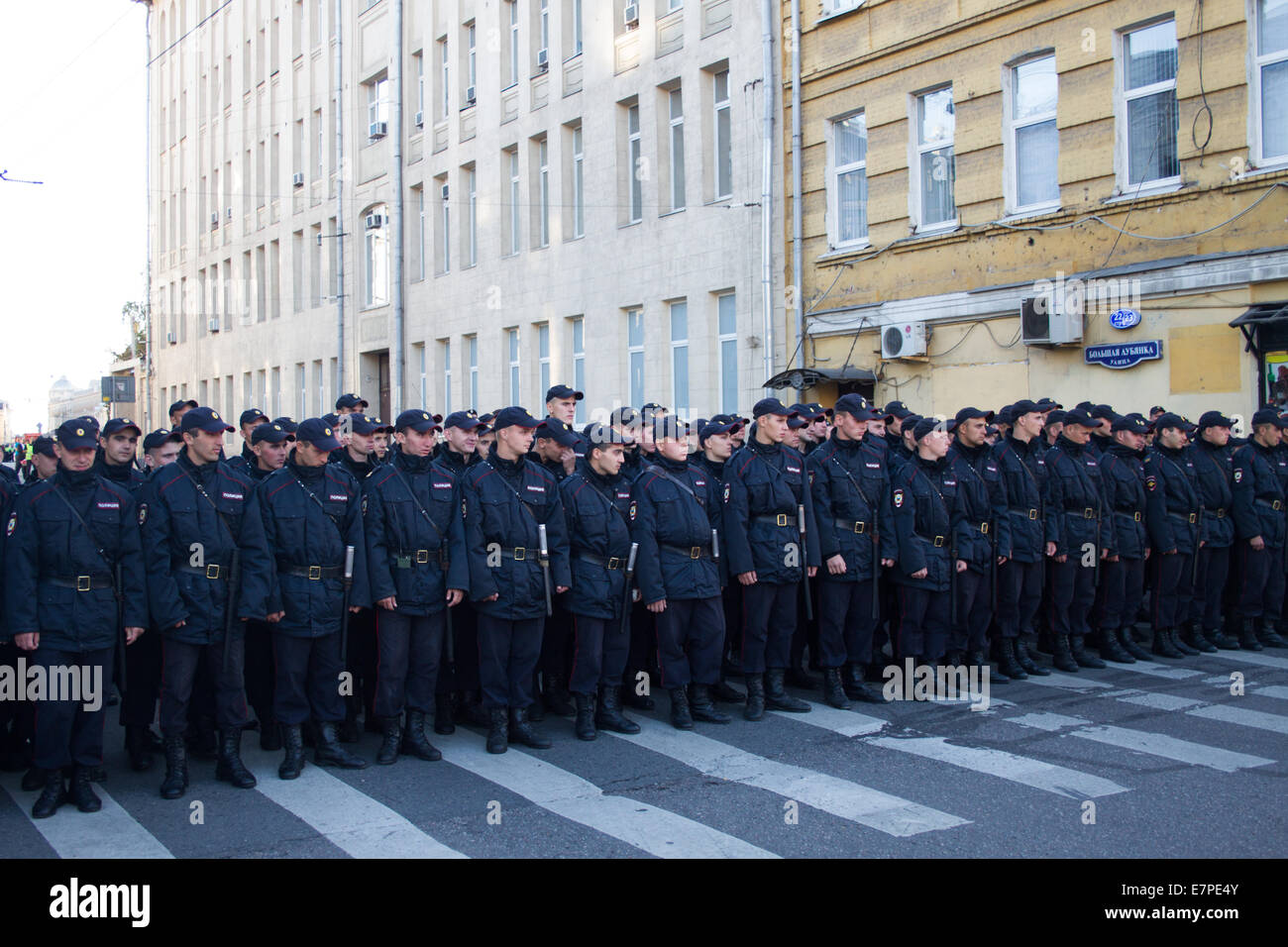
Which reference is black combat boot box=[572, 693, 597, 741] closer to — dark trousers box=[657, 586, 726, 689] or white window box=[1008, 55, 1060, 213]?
dark trousers box=[657, 586, 726, 689]

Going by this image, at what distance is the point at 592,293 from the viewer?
23.5m

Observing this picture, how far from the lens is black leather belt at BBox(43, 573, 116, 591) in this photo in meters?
6.72

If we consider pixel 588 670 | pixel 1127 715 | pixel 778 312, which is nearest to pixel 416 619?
pixel 588 670

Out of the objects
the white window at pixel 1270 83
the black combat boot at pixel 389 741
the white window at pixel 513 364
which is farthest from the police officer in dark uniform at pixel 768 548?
the white window at pixel 513 364

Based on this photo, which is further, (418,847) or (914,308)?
(914,308)

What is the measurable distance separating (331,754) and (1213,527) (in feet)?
27.4

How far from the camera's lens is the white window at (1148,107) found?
1439 cm

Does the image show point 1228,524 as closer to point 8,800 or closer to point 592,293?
point 8,800

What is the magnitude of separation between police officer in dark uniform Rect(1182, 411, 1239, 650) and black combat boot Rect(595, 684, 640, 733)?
6.04m

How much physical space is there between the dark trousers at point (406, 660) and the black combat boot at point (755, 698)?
2314mm

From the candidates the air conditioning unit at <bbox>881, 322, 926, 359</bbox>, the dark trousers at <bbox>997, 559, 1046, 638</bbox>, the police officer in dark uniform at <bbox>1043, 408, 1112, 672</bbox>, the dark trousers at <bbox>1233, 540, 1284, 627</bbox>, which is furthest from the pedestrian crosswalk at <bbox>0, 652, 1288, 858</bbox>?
the air conditioning unit at <bbox>881, 322, 926, 359</bbox>

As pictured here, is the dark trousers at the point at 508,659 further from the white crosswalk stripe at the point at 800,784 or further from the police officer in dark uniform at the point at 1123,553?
the police officer in dark uniform at the point at 1123,553

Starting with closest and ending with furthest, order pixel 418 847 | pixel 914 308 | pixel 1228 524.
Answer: pixel 418 847
pixel 1228 524
pixel 914 308

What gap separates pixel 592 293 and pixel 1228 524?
14.4 m
